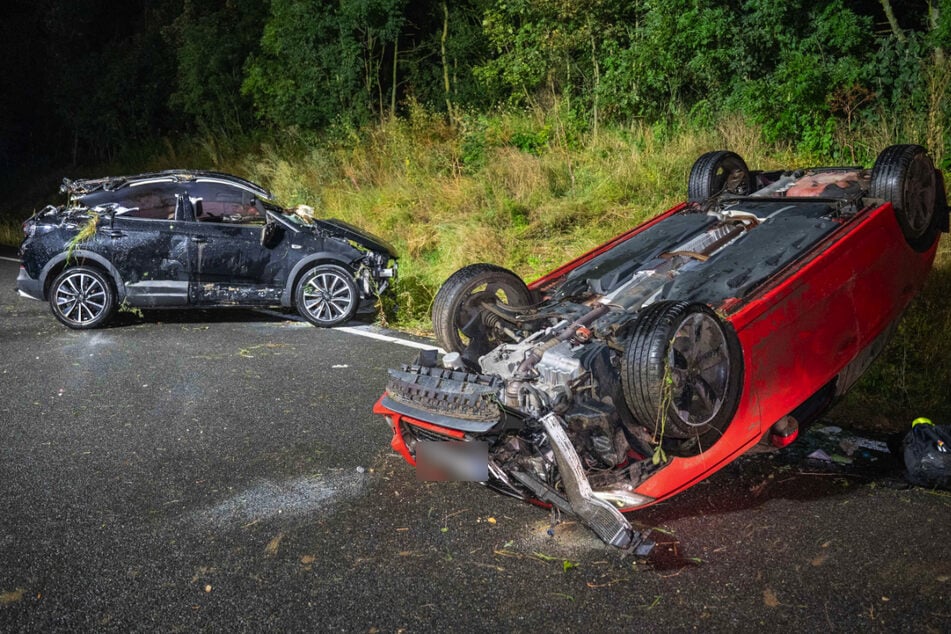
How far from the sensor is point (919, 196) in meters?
5.14

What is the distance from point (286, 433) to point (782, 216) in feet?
11.5

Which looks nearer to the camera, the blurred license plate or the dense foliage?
the blurred license plate

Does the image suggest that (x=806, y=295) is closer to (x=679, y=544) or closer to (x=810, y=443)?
(x=810, y=443)

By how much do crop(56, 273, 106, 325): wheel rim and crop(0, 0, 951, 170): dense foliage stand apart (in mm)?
7452

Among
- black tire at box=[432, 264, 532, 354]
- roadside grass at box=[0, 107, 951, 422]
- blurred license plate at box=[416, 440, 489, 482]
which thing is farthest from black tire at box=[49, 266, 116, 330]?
blurred license plate at box=[416, 440, 489, 482]

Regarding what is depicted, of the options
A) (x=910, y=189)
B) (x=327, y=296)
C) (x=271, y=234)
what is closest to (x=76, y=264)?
(x=271, y=234)

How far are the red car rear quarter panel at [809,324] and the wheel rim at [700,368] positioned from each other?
0.49 feet

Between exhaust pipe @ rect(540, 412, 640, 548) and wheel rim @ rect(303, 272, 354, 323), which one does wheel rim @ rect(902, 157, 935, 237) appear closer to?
exhaust pipe @ rect(540, 412, 640, 548)

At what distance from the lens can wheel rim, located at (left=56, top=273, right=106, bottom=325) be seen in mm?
8258

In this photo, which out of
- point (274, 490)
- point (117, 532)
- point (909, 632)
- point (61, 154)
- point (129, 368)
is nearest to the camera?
point (909, 632)

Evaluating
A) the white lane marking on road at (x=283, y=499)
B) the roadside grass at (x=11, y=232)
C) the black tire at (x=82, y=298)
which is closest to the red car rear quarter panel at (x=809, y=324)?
the white lane marking on road at (x=283, y=499)

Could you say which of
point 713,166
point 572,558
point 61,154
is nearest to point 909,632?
point 572,558

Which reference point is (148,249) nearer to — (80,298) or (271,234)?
(80,298)

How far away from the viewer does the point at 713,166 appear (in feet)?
20.0
